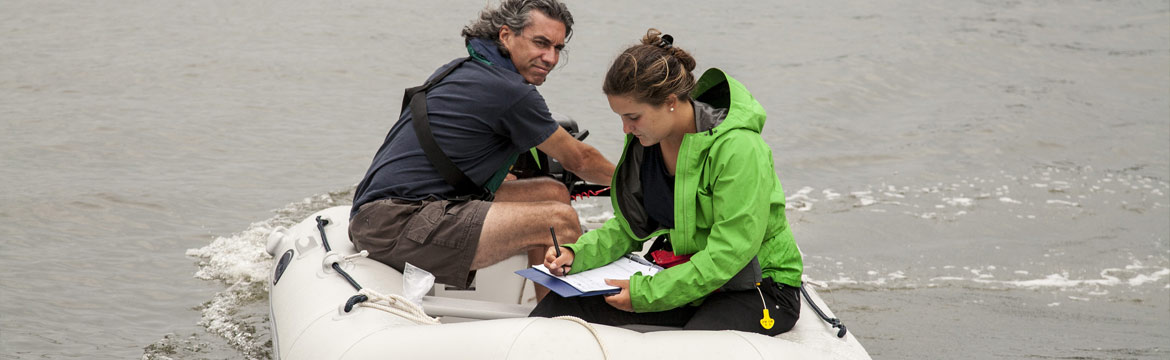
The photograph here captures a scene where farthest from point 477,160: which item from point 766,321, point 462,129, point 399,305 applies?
A: point 766,321

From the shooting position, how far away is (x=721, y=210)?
2562mm

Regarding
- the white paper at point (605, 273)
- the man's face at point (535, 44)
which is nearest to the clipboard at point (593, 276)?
the white paper at point (605, 273)

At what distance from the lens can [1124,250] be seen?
6109 mm

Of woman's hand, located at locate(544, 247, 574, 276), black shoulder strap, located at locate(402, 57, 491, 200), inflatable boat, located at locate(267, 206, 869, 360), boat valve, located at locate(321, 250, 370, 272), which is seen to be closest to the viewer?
inflatable boat, located at locate(267, 206, 869, 360)

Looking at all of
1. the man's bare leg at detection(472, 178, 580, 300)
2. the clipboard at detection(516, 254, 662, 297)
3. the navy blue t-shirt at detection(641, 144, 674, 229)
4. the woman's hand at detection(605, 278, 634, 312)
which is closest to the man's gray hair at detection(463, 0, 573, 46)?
the man's bare leg at detection(472, 178, 580, 300)

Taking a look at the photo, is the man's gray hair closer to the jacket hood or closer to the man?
the man

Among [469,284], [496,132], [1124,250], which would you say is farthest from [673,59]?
[1124,250]

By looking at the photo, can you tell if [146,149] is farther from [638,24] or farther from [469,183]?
[638,24]

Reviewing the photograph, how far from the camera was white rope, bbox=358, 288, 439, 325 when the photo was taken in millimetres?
2830

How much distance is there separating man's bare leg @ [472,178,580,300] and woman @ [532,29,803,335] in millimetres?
467

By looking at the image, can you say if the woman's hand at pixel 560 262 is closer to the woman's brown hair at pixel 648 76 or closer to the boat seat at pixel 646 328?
the boat seat at pixel 646 328

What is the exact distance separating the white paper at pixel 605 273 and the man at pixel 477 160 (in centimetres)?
46

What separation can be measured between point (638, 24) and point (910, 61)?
2.99m

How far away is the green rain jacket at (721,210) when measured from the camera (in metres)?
2.54
